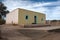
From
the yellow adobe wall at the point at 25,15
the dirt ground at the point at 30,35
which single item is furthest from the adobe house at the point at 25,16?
the dirt ground at the point at 30,35

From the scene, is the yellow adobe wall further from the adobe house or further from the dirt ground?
the dirt ground

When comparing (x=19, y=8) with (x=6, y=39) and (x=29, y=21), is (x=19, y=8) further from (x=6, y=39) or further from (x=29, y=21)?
(x=6, y=39)

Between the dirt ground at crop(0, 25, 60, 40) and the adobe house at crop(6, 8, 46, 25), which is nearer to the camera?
the dirt ground at crop(0, 25, 60, 40)

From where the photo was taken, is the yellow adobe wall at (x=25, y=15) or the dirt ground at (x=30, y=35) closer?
the dirt ground at (x=30, y=35)

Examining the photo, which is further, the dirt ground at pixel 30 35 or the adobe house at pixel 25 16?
the adobe house at pixel 25 16

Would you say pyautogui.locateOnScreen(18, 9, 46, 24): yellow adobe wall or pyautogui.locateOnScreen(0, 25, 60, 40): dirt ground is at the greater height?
pyautogui.locateOnScreen(18, 9, 46, 24): yellow adobe wall

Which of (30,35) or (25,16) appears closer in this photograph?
(30,35)

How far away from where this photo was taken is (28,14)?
26.0 m

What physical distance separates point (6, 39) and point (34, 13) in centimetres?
1811

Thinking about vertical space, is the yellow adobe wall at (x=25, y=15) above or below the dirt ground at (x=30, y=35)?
above

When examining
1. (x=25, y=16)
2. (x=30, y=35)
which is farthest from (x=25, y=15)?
(x=30, y=35)

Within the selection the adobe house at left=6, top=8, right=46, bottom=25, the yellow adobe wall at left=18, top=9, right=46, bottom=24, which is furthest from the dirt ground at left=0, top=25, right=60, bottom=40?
the yellow adobe wall at left=18, top=9, right=46, bottom=24

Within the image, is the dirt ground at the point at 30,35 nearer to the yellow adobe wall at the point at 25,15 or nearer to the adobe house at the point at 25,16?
the adobe house at the point at 25,16

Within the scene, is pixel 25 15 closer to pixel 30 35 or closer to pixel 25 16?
pixel 25 16
